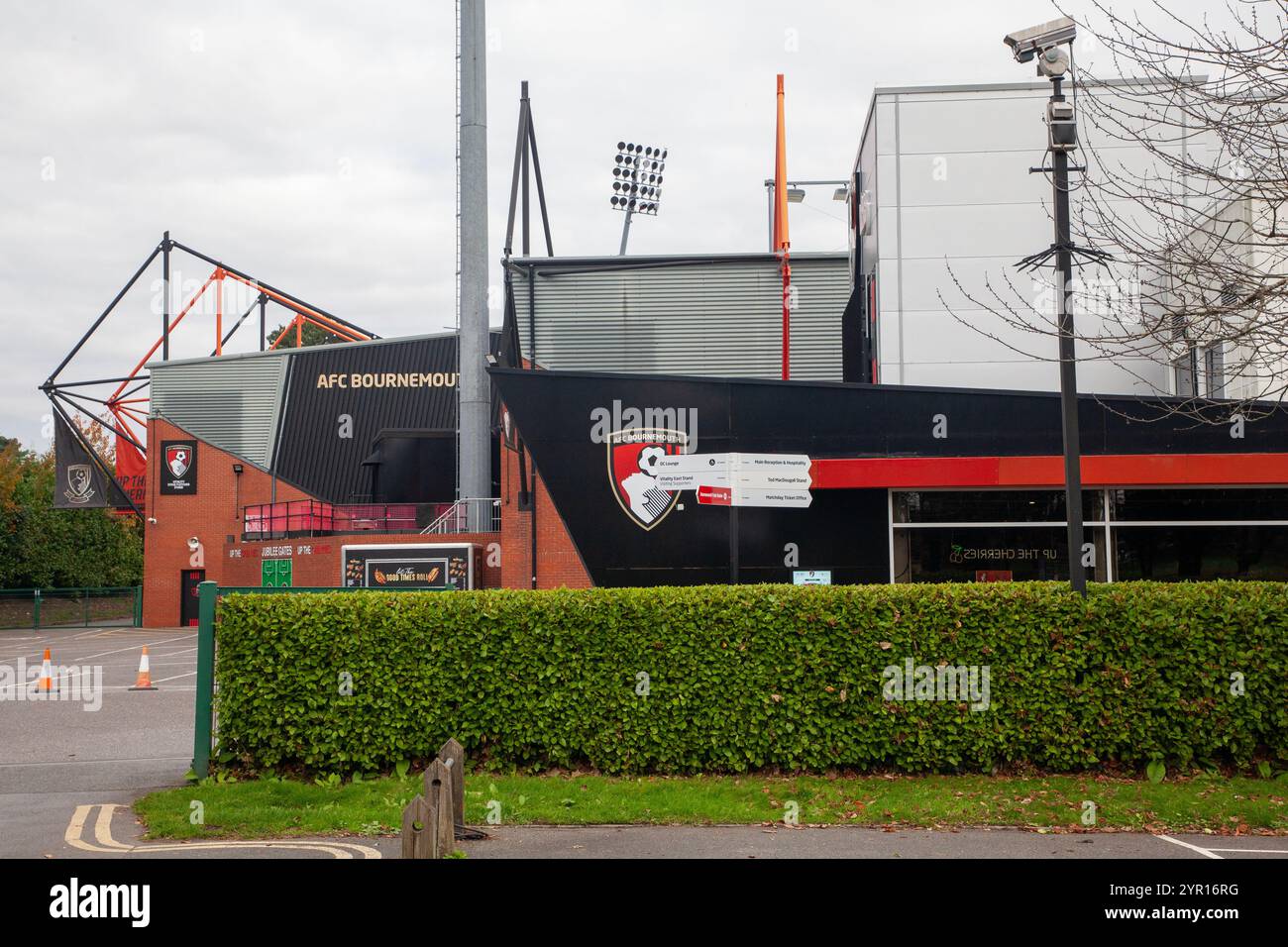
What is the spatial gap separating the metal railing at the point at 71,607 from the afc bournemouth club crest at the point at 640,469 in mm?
34197

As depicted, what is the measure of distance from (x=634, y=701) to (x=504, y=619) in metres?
1.39

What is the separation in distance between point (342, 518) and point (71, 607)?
21175mm

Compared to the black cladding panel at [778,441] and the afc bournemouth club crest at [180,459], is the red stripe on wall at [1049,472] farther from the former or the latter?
the afc bournemouth club crest at [180,459]

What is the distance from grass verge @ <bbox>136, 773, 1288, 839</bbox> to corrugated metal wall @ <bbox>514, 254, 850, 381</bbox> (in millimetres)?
15169

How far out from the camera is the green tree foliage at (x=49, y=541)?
2190 inches

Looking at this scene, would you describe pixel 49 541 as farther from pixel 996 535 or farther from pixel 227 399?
pixel 996 535

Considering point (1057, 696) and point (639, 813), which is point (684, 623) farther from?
point (1057, 696)

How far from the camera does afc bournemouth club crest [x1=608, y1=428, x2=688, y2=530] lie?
1952cm

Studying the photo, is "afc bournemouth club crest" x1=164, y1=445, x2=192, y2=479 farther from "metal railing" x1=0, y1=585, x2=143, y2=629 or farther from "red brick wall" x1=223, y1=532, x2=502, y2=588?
"red brick wall" x1=223, y1=532, x2=502, y2=588

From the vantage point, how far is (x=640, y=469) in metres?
19.7

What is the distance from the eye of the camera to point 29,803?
9.88 m

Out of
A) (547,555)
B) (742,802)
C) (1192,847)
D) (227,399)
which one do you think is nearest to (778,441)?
(547,555)
